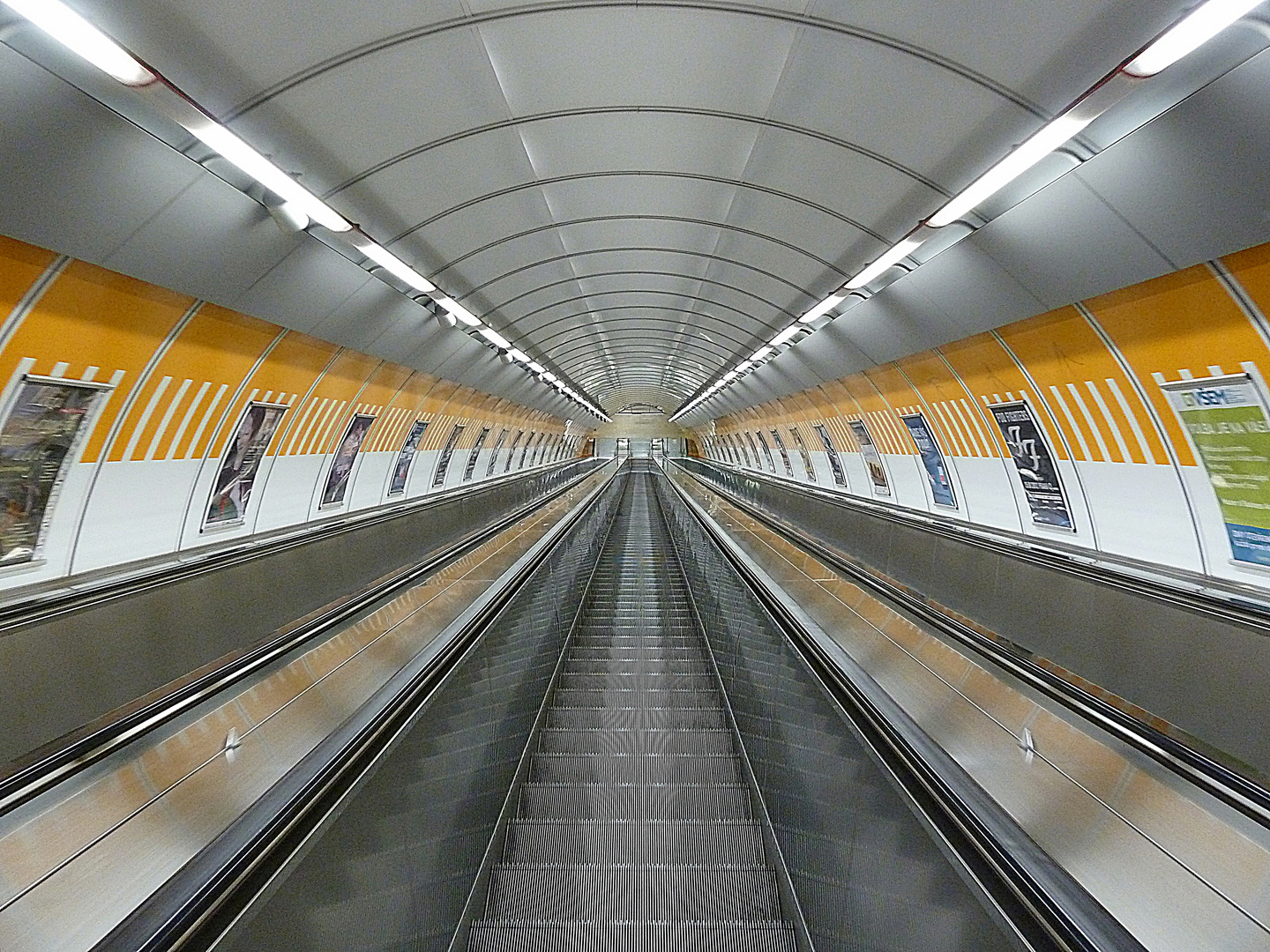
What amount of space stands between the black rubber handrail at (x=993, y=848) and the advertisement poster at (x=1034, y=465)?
361 inches

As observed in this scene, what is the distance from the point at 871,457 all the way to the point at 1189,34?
14932 millimetres

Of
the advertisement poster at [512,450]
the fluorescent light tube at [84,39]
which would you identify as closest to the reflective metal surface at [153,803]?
the fluorescent light tube at [84,39]

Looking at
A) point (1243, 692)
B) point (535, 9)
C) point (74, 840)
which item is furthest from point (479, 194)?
point (1243, 692)

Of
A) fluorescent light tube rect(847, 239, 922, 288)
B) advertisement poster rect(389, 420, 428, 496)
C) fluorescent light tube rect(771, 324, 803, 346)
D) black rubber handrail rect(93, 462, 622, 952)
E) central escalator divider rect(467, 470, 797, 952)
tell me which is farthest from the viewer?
advertisement poster rect(389, 420, 428, 496)

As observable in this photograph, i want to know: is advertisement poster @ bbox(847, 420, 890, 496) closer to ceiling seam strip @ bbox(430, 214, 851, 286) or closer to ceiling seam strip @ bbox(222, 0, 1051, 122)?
ceiling seam strip @ bbox(430, 214, 851, 286)

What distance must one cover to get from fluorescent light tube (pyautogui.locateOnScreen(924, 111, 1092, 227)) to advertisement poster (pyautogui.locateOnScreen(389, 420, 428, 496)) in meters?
14.4

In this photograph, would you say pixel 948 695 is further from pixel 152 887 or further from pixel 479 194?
pixel 479 194

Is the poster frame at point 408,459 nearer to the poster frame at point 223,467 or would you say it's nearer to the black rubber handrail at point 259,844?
the poster frame at point 223,467

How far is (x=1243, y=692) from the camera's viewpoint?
4.11 m

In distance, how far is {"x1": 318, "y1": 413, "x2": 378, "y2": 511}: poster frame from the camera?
14.0 m

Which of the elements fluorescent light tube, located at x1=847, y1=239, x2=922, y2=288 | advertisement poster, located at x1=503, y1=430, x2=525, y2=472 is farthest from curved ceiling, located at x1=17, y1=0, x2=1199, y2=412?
advertisement poster, located at x1=503, y1=430, x2=525, y2=472

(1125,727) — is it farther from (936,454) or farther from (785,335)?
(936,454)

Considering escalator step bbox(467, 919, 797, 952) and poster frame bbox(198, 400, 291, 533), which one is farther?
poster frame bbox(198, 400, 291, 533)

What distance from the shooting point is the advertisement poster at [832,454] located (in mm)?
20266
